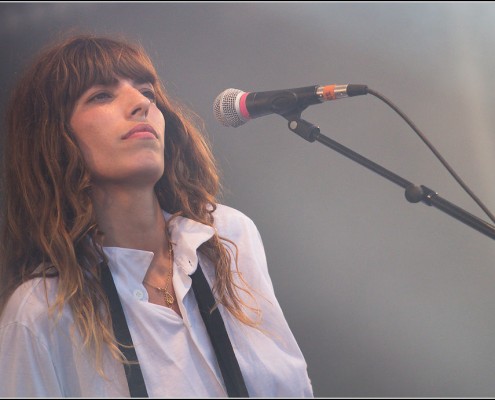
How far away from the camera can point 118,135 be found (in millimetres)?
1336

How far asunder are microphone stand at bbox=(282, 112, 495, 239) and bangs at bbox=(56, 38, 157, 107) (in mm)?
442

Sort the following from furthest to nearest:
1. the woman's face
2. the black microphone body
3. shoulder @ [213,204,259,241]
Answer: shoulder @ [213,204,259,241], the woman's face, the black microphone body

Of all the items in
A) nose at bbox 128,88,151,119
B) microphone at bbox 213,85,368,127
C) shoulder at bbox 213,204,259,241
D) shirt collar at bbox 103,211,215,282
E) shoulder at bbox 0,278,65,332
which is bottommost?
shoulder at bbox 0,278,65,332

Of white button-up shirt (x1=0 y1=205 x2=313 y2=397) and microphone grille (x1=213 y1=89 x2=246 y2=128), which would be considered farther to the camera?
microphone grille (x1=213 y1=89 x2=246 y2=128)

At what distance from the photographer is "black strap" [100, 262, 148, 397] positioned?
119cm

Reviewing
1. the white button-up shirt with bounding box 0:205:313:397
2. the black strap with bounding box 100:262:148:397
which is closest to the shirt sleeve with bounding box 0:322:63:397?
the white button-up shirt with bounding box 0:205:313:397

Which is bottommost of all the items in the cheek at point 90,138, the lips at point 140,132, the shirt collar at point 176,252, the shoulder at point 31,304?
the shoulder at point 31,304

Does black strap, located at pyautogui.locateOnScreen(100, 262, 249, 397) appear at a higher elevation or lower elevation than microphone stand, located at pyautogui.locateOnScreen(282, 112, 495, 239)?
lower

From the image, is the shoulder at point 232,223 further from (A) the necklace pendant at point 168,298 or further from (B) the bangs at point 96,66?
(B) the bangs at point 96,66

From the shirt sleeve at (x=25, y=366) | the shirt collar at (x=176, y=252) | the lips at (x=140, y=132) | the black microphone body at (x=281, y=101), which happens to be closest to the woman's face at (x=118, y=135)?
the lips at (x=140, y=132)

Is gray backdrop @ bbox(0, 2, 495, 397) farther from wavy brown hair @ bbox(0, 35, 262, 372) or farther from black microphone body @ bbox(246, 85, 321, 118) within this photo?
black microphone body @ bbox(246, 85, 321, 118)

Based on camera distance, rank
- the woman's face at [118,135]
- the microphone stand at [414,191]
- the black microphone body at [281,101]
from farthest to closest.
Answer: the woman's face at [118,135]
the black microphone body at [281,101]
the microphone stand at [414,191]

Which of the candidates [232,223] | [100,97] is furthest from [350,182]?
[100,97]

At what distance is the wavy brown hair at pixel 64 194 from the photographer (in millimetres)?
1273
